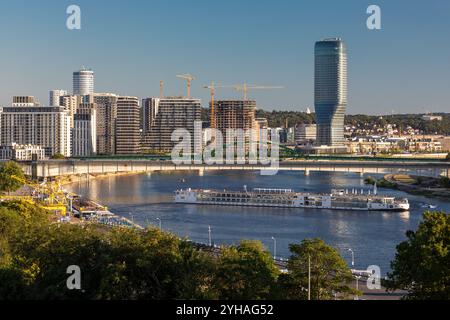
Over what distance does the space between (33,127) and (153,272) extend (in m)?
31.6

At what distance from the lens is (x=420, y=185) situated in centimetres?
2589

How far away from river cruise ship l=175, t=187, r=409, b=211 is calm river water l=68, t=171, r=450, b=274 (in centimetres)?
50

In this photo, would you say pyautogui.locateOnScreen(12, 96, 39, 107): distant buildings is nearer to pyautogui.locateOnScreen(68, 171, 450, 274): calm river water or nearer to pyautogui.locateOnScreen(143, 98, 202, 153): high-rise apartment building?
pyautogui.locateOnScreen(143, 98, 202, 153): high-rise apartment building

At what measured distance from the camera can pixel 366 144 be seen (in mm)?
52531

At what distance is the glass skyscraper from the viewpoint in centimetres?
5412

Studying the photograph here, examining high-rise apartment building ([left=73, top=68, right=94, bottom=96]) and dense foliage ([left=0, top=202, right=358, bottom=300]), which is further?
high-rise apartment building ([left=73, top=68, right=94, bottom=96])

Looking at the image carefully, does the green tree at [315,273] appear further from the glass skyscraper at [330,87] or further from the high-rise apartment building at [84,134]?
the glass skyscraper at [330,87]

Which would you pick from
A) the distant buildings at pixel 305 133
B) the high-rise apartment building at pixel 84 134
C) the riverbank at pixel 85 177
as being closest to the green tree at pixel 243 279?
the riverbank at pixel 85 177

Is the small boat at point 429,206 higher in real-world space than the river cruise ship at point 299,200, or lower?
lower

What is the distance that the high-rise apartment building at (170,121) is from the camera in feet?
139

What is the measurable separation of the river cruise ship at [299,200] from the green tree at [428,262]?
37.4ft

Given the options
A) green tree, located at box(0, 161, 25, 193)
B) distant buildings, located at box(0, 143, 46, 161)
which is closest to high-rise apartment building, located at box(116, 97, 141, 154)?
distant buildings, located at box(0, 143, 46, 161)

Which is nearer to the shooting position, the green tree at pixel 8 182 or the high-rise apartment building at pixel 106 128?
the green tree at pixel 8 182
